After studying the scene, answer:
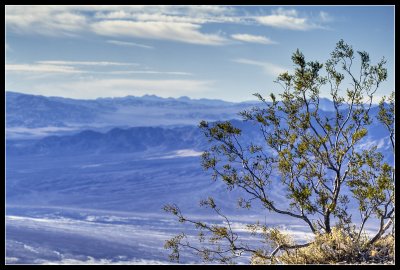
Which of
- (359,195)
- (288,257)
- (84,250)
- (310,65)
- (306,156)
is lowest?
(288,257)

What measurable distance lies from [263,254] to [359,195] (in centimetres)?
274

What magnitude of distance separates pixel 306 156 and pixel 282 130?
3.05ft

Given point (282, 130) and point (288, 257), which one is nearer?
point (288, 257)

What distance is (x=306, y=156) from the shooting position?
16.0 meters

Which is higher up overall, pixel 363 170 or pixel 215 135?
pixel 215 135

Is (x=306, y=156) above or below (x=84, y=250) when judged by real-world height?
below
